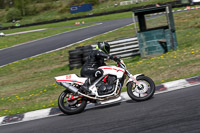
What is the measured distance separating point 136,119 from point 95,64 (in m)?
2.21

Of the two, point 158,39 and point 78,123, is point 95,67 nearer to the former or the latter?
point 78,123

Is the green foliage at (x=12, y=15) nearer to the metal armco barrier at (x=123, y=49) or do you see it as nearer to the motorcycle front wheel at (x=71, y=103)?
the metal armco barrier at (x=123, y=49)

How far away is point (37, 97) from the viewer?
408 inches

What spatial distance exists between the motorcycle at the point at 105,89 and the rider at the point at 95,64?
0.31 ft

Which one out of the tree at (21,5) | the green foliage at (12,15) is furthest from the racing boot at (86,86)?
the tree at (21,5)

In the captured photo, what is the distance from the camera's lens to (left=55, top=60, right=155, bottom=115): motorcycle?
749 centimetres

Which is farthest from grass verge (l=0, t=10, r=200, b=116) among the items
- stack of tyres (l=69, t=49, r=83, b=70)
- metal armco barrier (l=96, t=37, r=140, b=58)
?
metal armco barrier (l=96, t=37, r=140, b=58)

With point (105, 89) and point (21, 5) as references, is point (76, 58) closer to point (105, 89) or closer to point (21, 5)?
point (105, 89)

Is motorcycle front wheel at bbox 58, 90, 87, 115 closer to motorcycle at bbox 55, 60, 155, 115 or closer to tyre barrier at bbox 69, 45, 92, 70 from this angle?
motorcycle at bbox 55, 60, 155, 115

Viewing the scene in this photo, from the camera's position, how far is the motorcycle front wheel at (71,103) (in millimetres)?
7465

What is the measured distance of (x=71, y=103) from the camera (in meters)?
7.62

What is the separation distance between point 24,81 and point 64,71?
200 cm

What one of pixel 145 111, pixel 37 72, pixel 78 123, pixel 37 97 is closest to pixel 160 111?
pixel 145 111

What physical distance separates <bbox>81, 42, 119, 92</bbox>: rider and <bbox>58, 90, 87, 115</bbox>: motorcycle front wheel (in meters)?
0.31
